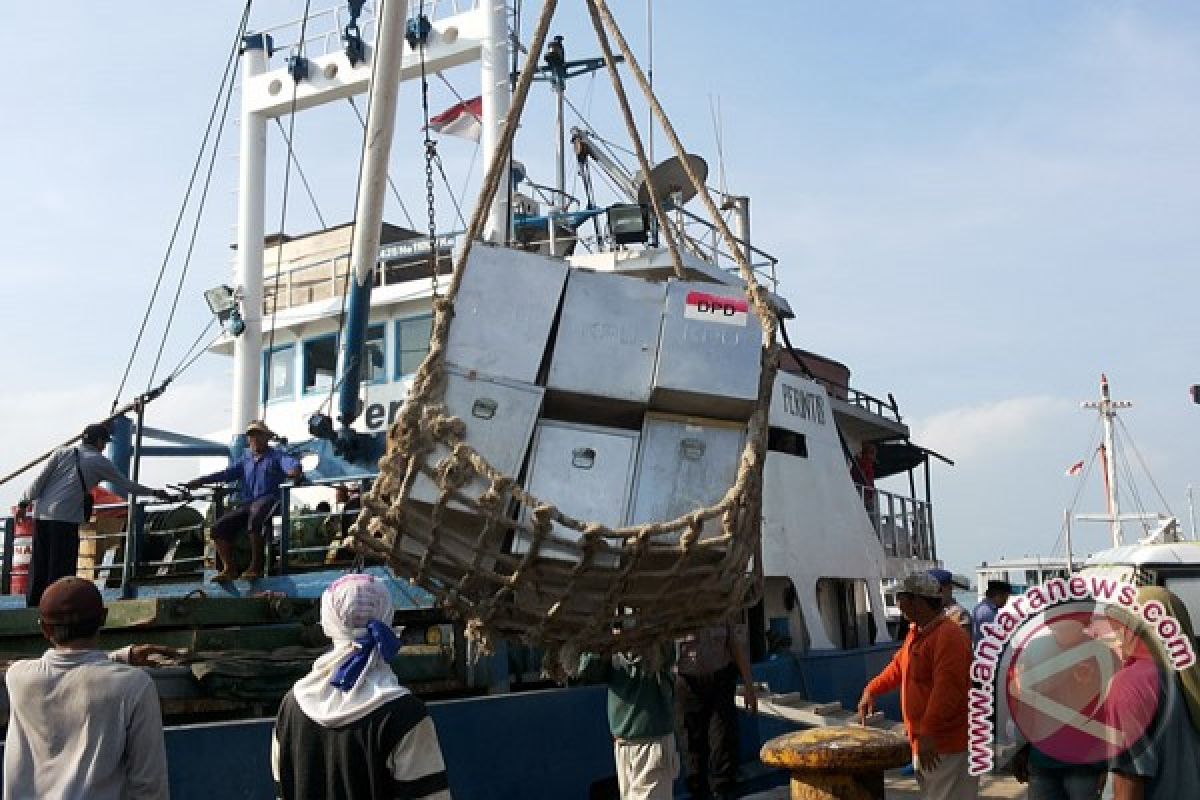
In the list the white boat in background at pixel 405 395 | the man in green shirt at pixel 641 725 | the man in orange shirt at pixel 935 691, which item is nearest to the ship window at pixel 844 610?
the white boat in background at pixel 405 395

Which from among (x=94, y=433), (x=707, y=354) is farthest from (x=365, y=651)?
(x=94, y=433)

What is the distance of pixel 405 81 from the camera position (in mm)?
13562

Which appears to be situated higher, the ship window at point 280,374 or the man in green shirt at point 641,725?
the ship window at point 280,374

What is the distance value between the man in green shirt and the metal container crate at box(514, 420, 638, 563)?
1.16m

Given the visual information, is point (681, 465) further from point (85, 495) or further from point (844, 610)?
point (844, 610)

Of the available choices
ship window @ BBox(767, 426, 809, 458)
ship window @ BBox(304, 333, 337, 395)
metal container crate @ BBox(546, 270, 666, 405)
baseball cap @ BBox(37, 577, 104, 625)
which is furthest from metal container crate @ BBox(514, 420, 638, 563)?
ship window @ BBox(304, 333, 337, 395)

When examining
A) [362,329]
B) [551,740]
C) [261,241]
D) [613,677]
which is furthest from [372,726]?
[261,241]

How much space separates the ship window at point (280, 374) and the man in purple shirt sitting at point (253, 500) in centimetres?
522

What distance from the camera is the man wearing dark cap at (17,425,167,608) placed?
816cm

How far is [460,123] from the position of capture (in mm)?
15281

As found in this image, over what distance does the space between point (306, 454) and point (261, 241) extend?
2.57 m

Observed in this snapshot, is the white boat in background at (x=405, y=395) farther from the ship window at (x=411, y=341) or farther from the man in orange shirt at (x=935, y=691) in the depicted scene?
the man in orange shirt at (x=935, y=691)

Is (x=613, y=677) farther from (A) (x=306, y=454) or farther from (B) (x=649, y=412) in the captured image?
(A) (x=306, y=454)

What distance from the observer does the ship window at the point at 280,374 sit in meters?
14.6
